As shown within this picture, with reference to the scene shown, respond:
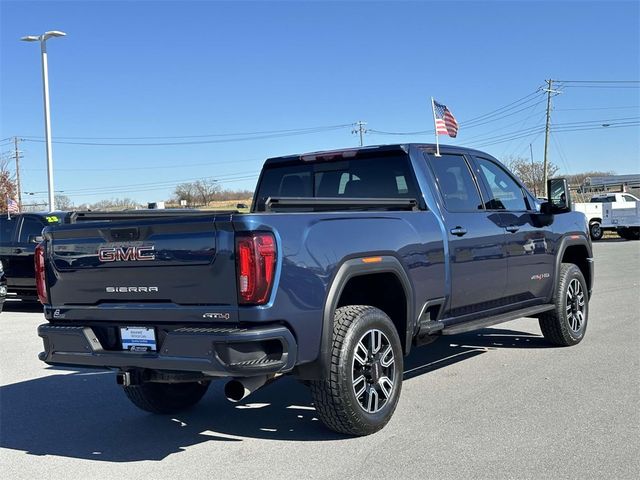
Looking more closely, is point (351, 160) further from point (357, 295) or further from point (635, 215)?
point (635, 215)

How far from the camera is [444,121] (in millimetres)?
8555

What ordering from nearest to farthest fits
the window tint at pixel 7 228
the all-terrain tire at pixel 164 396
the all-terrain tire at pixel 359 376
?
the all-terrain tire at pixel 359 376 < the all-terrain tire at pixel 164 396 < the window tint at pixel 7 228

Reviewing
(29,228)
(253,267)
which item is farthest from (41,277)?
(29,228)

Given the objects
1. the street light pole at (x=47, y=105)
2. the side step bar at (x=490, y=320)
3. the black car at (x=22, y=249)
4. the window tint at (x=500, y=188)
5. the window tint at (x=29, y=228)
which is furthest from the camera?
the street light pole at (x=47, y=105)

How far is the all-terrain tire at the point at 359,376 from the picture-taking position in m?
4.39

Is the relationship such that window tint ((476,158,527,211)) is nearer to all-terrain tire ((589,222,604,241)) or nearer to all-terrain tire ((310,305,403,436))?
all-terrain tire ((310,305,403,436))

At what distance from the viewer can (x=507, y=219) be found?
655 centimetres

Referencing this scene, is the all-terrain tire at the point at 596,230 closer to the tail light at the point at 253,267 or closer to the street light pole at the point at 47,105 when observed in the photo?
the street light pole at the point at 47,105

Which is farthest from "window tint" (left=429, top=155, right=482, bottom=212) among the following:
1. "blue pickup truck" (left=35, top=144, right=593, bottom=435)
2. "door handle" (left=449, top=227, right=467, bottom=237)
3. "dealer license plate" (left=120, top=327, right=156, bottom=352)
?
"dealer license plate" (left=120, top=327, right=156, bottom=352)

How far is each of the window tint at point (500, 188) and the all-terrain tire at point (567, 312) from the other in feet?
3.44

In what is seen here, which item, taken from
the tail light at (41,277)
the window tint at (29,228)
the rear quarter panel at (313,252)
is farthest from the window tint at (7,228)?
the rear quarter panel at (313,252)

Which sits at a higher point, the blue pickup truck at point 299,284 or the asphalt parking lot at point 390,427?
the blue pickup truck at point 299,284

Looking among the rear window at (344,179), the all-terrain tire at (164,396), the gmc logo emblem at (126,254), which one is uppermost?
the rear window at (344,179)

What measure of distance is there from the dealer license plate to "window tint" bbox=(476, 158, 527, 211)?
3635mm
